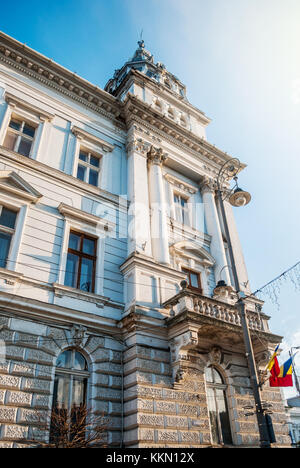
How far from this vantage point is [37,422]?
9.56 meters

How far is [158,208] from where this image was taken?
16453 millimetres

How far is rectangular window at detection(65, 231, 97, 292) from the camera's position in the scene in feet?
42.9

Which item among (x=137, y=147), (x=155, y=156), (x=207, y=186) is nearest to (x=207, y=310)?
(x=155, y=156)

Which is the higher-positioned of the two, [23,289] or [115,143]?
[115,143]

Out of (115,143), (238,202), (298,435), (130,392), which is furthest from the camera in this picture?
(298,435)

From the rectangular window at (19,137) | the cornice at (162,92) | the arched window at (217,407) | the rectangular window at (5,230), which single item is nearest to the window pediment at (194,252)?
the arched window at (217,407)

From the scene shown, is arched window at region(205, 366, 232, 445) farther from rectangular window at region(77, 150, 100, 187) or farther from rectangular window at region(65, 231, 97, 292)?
rectangular window at region(77, 150, 100, 187)

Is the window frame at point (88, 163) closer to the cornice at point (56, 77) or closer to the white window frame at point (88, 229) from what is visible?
the white window frame at point (88, 229)

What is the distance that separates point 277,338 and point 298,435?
25.0 meters

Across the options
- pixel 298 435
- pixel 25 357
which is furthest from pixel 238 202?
pixel 298 435

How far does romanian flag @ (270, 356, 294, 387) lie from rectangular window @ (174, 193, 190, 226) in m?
8.41

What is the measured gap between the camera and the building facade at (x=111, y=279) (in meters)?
10.8
